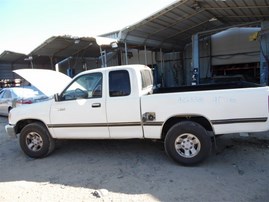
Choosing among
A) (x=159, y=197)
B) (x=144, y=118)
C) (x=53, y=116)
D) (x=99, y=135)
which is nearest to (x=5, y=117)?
(x=53, y=116)

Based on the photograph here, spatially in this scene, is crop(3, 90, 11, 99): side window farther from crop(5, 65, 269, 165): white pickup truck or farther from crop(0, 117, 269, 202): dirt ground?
crop(5, 65, 269, 165): white pickup truck

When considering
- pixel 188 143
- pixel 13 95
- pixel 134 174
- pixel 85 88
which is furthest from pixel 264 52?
pixel 13 95

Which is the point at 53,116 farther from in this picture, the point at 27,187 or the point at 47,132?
the point at 27,187

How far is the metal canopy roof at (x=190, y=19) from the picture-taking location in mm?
11045

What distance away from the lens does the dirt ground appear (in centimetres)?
409

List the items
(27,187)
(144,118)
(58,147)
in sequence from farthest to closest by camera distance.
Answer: (58,147)
(144,118)
(27,187)

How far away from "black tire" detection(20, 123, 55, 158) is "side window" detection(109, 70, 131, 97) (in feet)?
5.82

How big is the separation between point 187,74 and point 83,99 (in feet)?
51.2

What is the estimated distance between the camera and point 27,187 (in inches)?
181

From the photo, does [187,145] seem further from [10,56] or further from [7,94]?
[10,56]

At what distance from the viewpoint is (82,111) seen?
557 centimetres

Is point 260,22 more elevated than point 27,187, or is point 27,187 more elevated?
point 260,22

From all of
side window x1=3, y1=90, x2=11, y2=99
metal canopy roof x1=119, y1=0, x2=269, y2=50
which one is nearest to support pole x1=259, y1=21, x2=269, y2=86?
metal canopy roof x1=119, y1=0, x2=269, y2=50

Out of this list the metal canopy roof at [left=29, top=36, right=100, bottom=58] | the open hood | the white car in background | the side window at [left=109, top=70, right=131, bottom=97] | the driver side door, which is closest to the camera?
the side window at [left=109, top=70, right=131, bottom=97]
